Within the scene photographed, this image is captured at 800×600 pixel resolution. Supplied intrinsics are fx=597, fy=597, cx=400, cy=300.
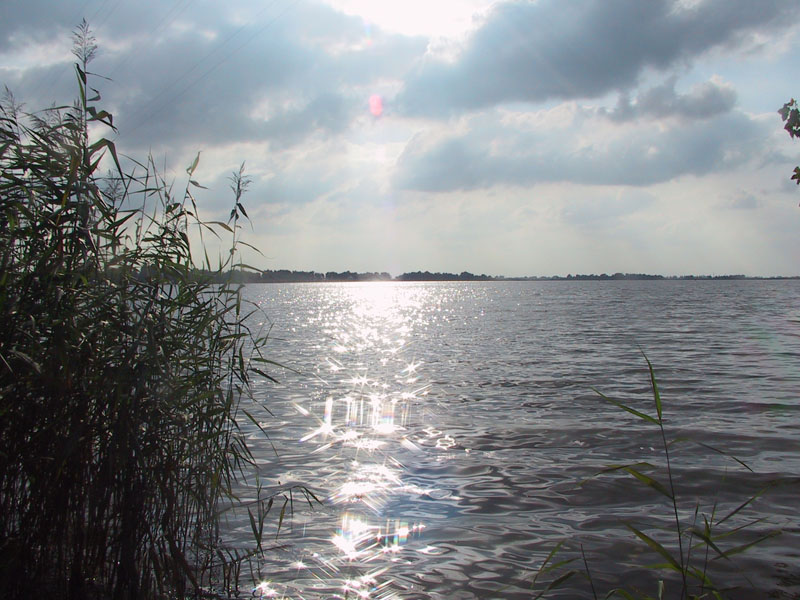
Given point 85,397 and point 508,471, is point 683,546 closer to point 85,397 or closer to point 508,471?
point 508,471

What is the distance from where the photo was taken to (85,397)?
5.01 m

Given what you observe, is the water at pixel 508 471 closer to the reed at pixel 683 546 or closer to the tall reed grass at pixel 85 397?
the reed at pixel 683 546

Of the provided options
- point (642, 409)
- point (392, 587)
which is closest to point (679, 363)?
point (642, 409)

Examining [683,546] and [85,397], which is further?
[683,546]

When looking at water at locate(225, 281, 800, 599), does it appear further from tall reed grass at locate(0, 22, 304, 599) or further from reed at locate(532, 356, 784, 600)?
tall reed grass at locate(0, 22, 304, 599)

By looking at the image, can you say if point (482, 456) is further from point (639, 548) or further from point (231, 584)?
point (231, 584)

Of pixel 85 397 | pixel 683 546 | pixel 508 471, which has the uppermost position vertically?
pixel 85 397

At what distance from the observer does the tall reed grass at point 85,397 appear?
499cm

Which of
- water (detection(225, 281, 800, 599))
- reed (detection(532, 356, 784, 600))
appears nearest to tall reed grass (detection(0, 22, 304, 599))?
water (detection(225, 281, 800, 599))

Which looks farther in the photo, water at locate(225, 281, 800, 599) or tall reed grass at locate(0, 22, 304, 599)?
water at locate(225, 281, 800, 599)

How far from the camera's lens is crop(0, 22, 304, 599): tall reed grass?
499 cm

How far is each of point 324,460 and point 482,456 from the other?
9.33 feet

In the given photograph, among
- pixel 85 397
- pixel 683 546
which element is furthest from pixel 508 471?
pixel 85 397

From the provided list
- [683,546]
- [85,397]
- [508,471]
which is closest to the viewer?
[85,397]
